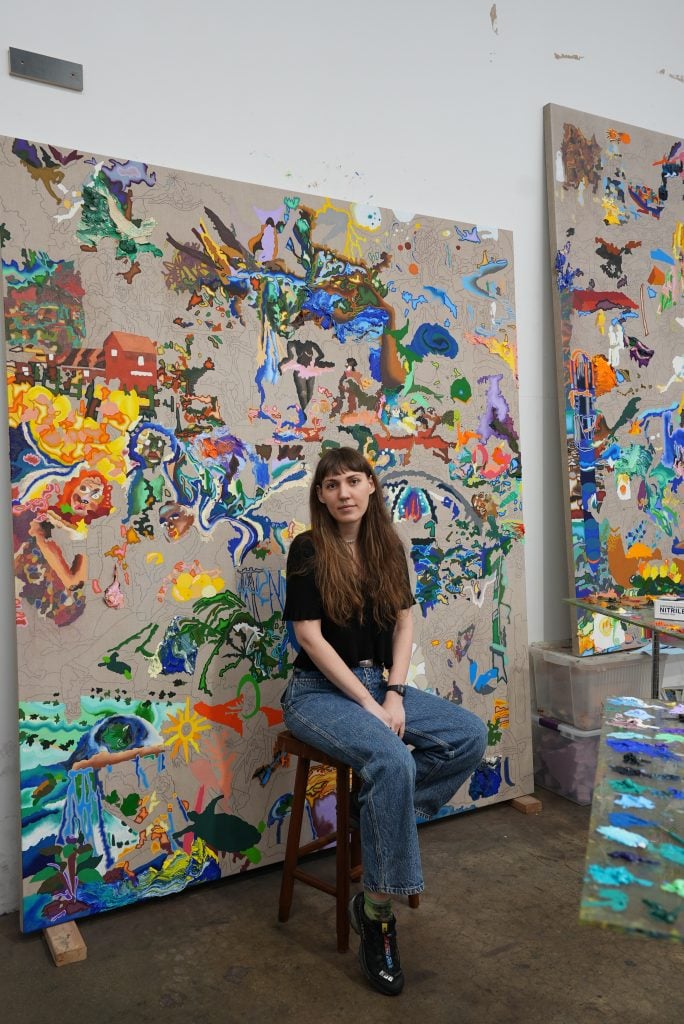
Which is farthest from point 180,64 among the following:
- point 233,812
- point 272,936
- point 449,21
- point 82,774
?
point 272,936

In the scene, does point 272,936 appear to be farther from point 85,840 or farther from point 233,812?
point 85,840

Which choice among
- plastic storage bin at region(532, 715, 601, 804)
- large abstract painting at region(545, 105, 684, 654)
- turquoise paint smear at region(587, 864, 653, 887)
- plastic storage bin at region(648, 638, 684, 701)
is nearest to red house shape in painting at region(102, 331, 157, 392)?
large abstract painting at region(545, 105, 684, 654)

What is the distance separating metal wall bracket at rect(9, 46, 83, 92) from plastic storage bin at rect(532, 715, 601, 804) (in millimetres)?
2660

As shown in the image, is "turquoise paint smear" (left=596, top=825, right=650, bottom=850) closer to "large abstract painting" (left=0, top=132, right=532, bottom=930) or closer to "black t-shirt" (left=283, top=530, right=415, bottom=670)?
"black t-shirt" (left=283, top=530, right=415, bottom=670)

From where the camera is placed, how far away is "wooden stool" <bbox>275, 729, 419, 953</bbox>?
2231mm

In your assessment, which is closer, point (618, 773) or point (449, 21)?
point (618, 773)

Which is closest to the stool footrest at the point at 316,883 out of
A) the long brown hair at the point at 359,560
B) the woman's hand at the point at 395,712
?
the woman's hand at the point at 395,712

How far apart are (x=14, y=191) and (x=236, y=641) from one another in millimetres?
1403

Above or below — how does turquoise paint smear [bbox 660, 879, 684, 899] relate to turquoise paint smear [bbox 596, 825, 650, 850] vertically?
below

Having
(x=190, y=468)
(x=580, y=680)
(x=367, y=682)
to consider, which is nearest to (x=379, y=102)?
(x=190, y=468)

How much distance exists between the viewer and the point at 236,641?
103 inches

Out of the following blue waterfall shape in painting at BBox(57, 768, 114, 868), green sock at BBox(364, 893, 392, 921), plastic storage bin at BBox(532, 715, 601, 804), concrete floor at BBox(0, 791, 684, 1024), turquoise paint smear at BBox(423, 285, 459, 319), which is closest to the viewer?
concrete floor at BBox(0, 791, 684, 1024)

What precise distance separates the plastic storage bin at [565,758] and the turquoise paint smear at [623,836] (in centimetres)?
173

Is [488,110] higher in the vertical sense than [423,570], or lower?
higher
